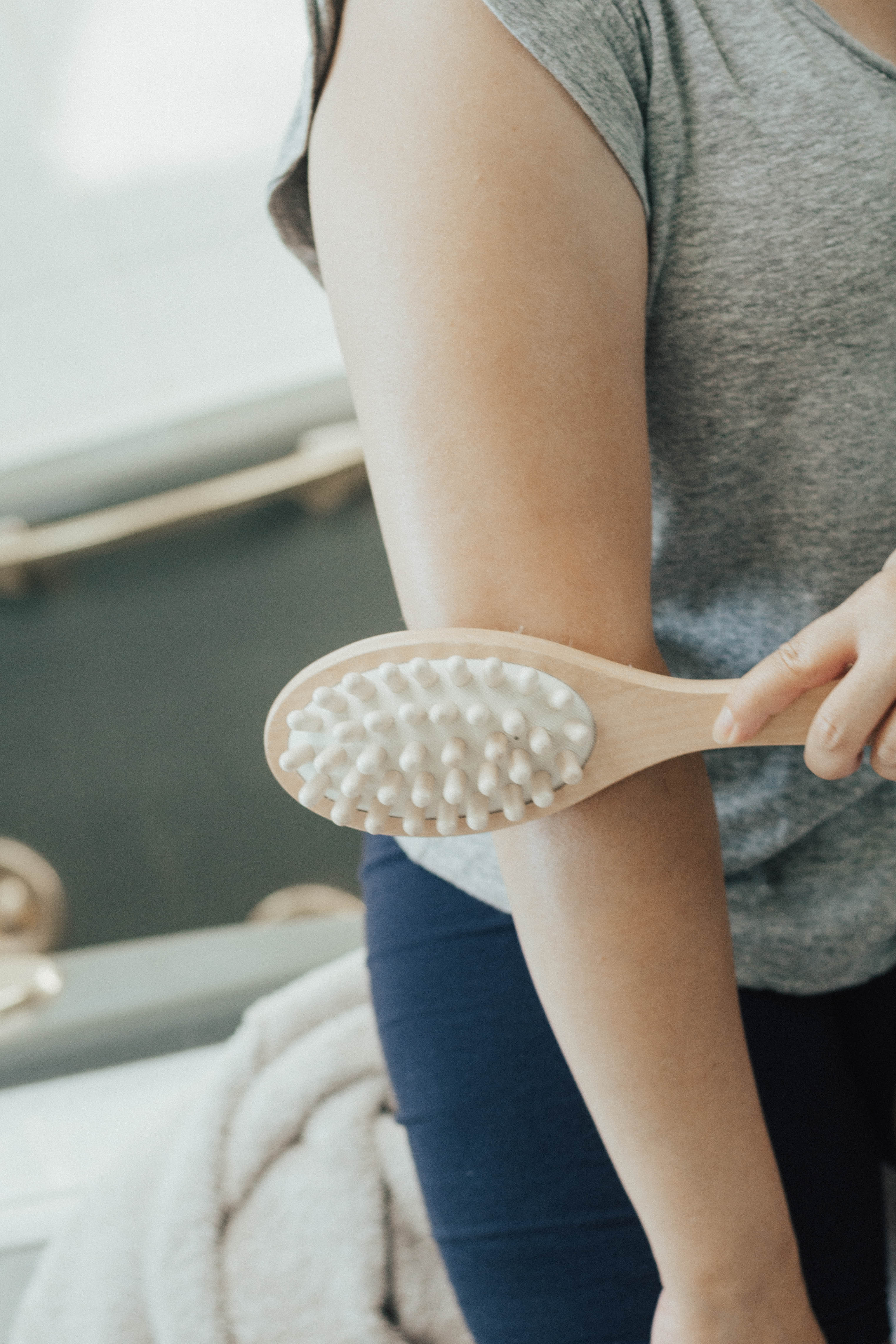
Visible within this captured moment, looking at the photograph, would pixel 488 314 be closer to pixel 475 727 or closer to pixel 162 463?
pixel 475 727

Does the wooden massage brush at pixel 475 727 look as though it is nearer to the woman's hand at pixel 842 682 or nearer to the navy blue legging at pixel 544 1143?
the woman's hand at pixel 842 682

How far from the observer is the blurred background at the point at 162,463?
1.10 meters

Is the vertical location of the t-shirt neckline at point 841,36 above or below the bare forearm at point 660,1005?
above

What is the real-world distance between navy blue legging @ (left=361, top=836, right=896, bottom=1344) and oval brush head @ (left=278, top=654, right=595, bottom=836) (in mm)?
196

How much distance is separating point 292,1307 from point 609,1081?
0.38m

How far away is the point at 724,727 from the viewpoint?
1.10 feet

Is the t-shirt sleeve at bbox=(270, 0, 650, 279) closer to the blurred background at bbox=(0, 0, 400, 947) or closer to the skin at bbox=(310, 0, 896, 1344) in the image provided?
the skin at bbox=(310, 0, 896, 1344)

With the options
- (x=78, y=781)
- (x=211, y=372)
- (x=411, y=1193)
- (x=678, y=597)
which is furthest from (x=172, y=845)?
(x=678, y=597)

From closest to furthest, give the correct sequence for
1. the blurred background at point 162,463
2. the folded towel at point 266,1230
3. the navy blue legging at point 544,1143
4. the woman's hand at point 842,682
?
1. the woman's hand at point 842,682
2. the navy blue legging at point 544,1143
3. the folded towel at point 266,1230
4. the blurred background at point 162,463

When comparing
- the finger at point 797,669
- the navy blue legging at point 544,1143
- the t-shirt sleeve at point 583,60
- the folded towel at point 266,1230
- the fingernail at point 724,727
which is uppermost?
the t-shirt sleeve at point 583,60

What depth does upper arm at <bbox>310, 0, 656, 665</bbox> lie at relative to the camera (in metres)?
0.32

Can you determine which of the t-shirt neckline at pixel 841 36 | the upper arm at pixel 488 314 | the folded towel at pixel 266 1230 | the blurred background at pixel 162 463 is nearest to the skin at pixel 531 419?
the upper arm at pixel 488 314

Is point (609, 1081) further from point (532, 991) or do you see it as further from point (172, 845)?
point (172, 845)

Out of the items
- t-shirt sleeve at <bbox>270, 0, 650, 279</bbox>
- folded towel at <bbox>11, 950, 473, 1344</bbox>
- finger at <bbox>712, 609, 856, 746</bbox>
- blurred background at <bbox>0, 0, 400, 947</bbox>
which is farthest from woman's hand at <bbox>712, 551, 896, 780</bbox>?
blurred background at <bbox>0, 0, 400, 947</bbox>
